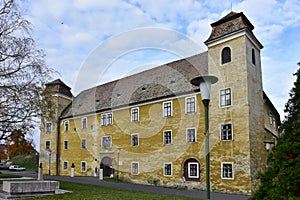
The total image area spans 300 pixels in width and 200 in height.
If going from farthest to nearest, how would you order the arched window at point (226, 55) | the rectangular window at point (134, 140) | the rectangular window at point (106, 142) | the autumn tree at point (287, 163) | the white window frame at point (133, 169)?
the rectangular window at point (106, 142), the rectangular window at point (134, 140), the white window frame at point (133, 169), the arched window at point (226, 55), the autumn tree at point (287, 163)

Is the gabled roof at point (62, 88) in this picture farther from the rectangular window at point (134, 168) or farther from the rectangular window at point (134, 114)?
the rectangular window at point (134, 168)

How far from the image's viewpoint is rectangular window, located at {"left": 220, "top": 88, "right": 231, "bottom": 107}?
840 inches

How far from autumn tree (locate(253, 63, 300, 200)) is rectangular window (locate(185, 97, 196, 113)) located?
1678 cm

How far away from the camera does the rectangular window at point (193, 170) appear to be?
72.9 feet

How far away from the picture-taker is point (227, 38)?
2186 centimetres

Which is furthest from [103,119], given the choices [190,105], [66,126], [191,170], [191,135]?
[191,170]

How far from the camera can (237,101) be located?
2075 centimetres

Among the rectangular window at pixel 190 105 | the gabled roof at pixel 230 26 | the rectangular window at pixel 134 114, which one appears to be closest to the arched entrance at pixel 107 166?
the rectangular window at pixel 134 114

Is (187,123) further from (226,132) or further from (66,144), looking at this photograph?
(66,144)

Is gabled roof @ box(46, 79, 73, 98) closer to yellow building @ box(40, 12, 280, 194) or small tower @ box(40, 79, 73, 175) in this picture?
small tower @ box(40, 79, 73, 175)

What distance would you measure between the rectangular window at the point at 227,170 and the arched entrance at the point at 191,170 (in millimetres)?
2010

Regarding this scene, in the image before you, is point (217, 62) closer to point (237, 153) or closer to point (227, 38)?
point (227, 38)

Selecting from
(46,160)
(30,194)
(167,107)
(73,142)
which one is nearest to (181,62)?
(167,107)

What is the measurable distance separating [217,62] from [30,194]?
50.7ft
